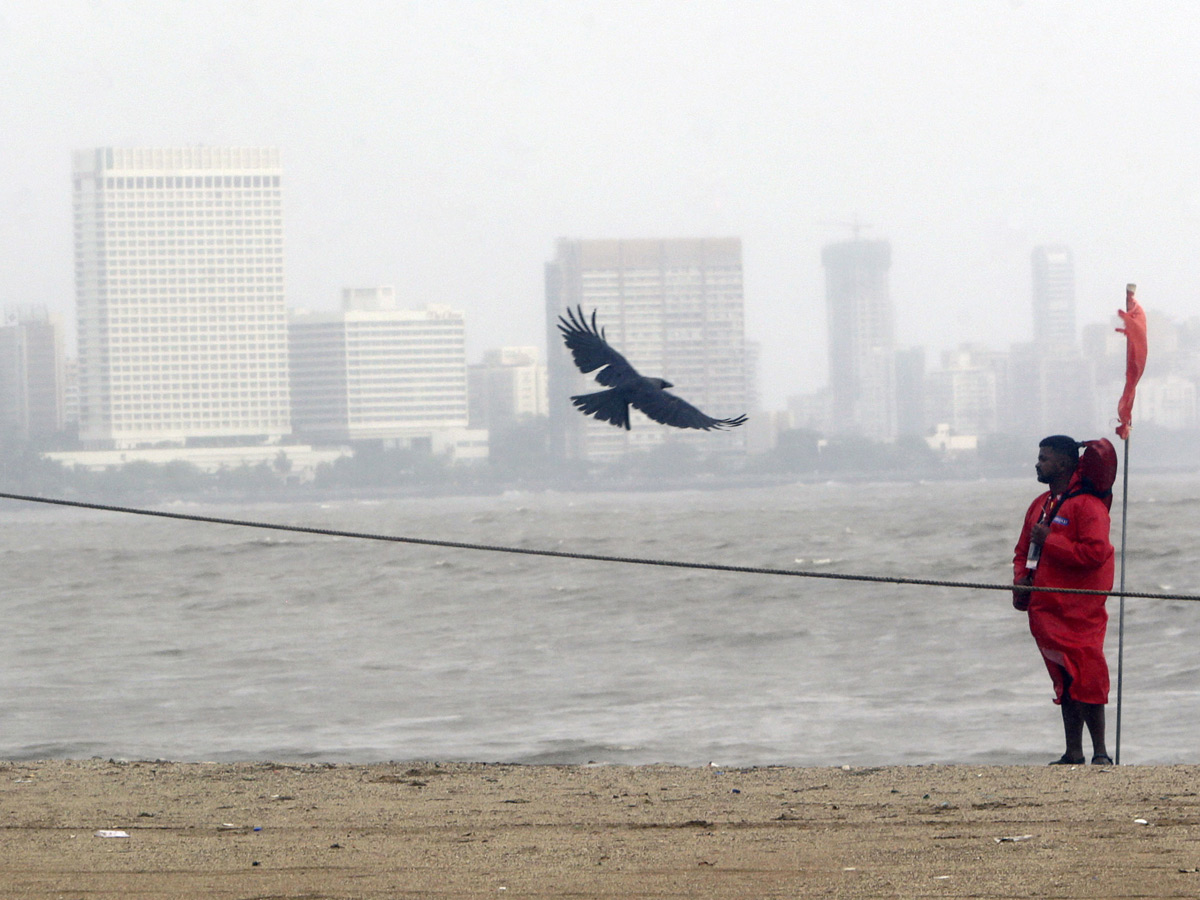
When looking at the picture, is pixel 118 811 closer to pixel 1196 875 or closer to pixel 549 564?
pixel 1196 875

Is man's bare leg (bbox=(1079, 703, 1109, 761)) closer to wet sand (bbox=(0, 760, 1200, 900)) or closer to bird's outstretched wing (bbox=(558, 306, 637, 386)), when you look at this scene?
wet sand (bbox=(0, 760, 1200, 900))

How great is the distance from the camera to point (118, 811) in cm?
635

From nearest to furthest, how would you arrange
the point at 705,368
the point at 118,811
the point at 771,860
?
1. the point at 771,860
2. the point at 118,811
3. the point at 705,368

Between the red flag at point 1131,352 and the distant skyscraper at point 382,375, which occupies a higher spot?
the distant skyscraper at point 382,375

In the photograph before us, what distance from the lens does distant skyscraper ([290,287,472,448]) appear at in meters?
166

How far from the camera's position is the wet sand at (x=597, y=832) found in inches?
187

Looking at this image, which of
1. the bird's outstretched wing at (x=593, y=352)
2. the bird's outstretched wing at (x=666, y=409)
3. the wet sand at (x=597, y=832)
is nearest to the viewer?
the wet sand at (x=597, y=832)

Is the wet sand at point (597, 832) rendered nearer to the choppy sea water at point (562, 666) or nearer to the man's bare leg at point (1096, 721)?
the man's bare leg at point (1096, 721)

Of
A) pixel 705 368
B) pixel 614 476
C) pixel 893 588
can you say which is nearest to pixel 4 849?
pixel 893 588

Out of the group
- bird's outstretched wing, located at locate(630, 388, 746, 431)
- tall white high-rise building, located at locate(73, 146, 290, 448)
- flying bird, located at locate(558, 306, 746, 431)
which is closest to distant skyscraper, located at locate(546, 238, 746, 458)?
tall white high-rise building, located at locate(73, 146, 290, 448)

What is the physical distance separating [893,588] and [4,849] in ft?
67.9

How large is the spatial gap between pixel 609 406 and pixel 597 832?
69.4 inches

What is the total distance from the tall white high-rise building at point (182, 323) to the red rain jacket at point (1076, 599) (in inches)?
6590

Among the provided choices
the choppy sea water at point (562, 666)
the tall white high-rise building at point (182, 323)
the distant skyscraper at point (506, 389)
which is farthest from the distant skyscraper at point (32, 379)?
the choppy sea water at point (562, 666)
